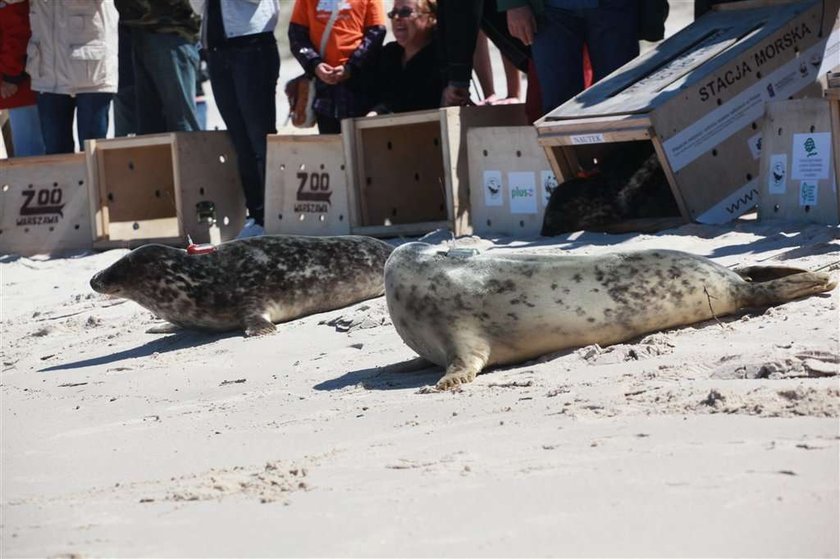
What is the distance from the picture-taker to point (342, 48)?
9.97 m

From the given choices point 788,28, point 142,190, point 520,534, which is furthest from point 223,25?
point 520,534

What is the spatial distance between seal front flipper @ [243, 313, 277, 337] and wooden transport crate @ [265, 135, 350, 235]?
2779 mm

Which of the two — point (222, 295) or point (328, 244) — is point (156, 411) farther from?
point (328, 244)

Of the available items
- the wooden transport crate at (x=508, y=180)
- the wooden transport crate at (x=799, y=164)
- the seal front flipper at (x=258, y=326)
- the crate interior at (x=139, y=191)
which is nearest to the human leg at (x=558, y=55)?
the wooden transport crate at (x=508, y=180)

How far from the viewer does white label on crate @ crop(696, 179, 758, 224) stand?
8.20 m

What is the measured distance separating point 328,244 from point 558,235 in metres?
1.41

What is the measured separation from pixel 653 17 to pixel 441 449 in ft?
17.1

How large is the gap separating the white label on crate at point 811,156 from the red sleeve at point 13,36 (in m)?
6.28

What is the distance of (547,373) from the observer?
5.24 metres

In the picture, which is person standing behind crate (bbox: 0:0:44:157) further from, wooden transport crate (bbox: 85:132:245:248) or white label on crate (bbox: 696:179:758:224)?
white label on crate (bbox: 696:179:758:224)

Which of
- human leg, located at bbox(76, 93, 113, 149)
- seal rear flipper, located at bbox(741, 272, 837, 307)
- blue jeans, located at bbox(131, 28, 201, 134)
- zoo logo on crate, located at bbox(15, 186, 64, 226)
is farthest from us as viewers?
zoo logo on crate, located at bbox(15, 186, 64, 226)

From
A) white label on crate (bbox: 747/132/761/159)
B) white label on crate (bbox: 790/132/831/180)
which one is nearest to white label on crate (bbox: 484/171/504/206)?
white label on crate (bbox: 747/132/761/159)

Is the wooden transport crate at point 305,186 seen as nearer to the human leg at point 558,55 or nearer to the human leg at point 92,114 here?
the human leg at point 92,114

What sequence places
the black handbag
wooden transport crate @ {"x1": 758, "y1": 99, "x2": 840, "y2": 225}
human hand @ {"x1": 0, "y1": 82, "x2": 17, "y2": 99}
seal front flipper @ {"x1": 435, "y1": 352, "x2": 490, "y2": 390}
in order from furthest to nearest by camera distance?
human hand @ {"x1": 0, "y1": 82, "x2": 17, "y2": 99} < the black handbag < wooden transport crate @ {"x1": 758, "y1": 99, "x2": 840, "y2": 225} < seal front flipper @ {"x1": 435, "y1": 352, "x2": 490, "y2": 390}
